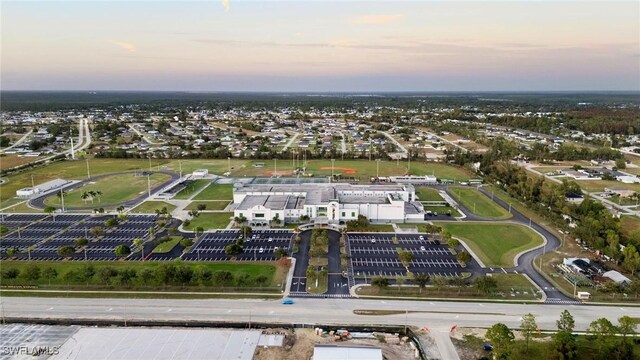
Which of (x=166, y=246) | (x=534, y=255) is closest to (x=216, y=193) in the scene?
(x=166, y=246)

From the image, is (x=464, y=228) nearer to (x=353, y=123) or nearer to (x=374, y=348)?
(x=374, y=348)

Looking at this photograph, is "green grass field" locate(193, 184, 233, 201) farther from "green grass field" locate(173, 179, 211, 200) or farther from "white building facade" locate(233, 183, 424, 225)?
"white building facade" locate(233, 183, 424, 225)

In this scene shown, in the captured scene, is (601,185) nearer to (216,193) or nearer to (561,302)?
(561,302)

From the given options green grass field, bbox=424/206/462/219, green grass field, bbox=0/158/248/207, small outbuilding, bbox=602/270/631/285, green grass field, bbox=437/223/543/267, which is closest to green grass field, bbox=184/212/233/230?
green grass field, bbox=437/223/543/267

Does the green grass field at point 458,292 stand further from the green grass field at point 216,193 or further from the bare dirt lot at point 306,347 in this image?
the green grass field at point 216,193

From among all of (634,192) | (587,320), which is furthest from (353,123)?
(587,320)

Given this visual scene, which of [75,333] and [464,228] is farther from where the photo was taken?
[464,228]
